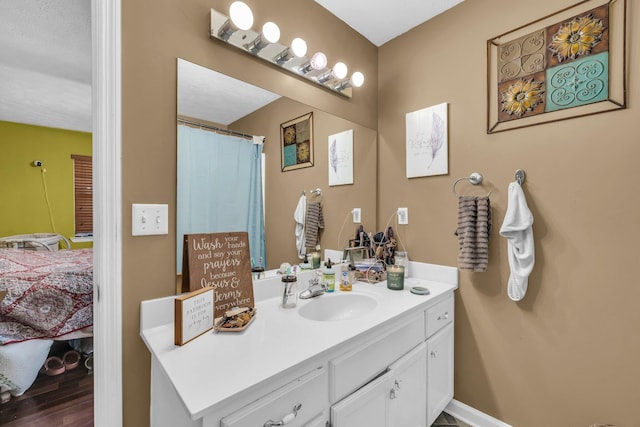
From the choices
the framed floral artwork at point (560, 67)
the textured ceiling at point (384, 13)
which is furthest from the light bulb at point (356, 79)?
the framed floral artwork at point (560, 67)

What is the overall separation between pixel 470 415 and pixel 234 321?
1.53 m

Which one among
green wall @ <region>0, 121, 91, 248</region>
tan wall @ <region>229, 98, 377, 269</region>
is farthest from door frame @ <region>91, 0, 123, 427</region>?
green wall @ <region>0, 121, 91, 248</region>

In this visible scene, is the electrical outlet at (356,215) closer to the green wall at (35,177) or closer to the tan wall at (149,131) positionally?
the tan wall at (149,131)

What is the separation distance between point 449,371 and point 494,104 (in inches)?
61.4

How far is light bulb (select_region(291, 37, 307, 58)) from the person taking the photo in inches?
54.3

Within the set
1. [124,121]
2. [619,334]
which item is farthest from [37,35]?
[619,334]

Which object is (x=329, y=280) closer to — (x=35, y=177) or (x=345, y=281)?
(x=345, y=281)

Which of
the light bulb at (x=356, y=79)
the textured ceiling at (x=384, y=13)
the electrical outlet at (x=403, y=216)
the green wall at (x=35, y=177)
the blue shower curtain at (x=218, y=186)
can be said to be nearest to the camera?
the blue shower curtain at (x=218, y=186)

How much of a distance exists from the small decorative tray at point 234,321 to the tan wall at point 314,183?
0.38 metres

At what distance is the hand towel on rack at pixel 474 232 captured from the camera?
1.41 meters

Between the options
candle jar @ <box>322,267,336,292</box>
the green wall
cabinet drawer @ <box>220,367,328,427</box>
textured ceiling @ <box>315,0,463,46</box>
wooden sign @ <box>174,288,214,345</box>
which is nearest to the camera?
cabinet drawer @ <box>220,367,328,427</box>

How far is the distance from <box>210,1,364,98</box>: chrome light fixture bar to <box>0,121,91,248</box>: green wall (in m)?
4.28

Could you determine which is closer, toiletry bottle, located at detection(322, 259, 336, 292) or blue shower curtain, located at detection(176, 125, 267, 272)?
blue shower curtain, located at detection(176, 125, 267, 272)

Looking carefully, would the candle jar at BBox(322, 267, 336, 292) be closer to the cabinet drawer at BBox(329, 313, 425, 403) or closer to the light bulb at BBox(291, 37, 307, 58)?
Result: the cabinet drawer at BBox(329, 313, 425, 403)
